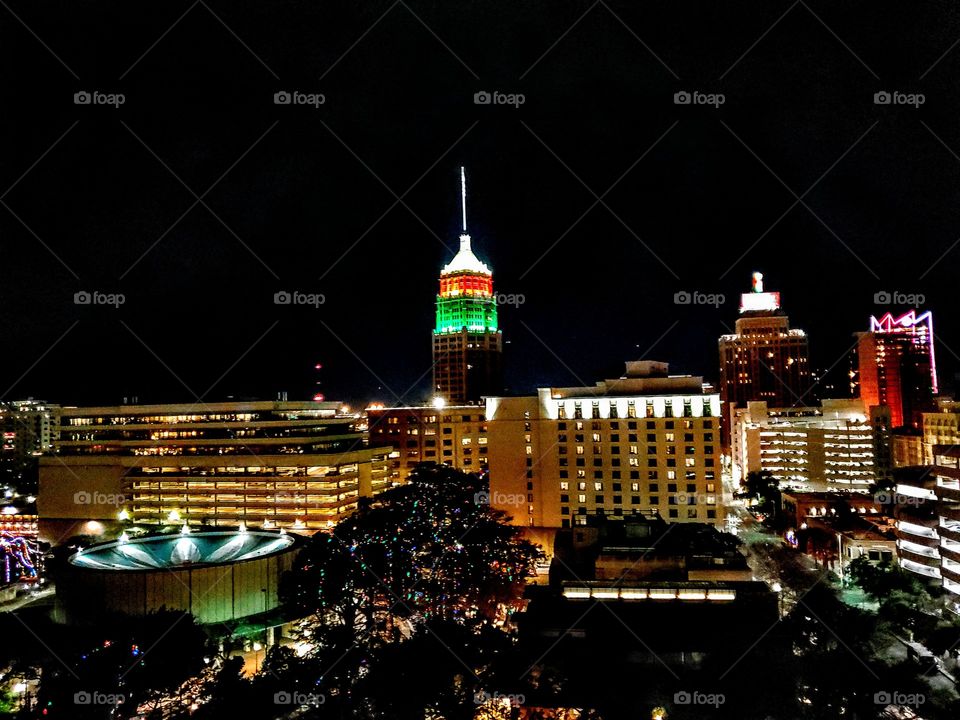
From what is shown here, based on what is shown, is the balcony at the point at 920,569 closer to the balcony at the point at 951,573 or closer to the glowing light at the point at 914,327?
the balcony at the point at 951,573

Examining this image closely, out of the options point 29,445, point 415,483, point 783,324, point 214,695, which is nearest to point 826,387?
point 783,324

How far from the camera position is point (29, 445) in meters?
108

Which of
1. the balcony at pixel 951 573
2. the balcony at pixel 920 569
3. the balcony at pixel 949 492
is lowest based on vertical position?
the balcony at pixel 920 569

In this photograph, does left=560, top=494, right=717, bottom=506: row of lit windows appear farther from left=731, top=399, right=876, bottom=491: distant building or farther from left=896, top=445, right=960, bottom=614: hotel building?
left=731, top=399, right=876, bottom=491: distant building

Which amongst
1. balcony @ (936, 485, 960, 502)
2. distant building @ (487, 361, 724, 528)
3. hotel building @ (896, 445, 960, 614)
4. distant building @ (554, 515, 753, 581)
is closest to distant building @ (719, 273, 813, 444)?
distant building @ (487, 361, 724, 528)

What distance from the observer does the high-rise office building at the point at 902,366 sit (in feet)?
320

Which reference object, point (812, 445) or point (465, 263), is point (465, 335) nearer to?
point (465, 263)

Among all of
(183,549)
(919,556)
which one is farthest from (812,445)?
(183,549)

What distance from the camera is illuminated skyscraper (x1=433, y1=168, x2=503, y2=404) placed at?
3487 inches

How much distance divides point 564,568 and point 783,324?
96.8 meters

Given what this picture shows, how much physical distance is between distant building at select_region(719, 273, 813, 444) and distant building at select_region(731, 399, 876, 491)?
27.8m

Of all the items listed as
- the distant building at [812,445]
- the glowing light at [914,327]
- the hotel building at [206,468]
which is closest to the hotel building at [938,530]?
the distant building at [812,445]

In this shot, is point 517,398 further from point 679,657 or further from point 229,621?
point 679,657

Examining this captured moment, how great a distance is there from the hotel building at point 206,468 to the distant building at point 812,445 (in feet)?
159
